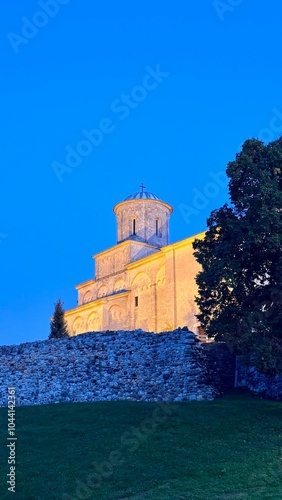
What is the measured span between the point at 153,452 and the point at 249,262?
Result: 490 cm

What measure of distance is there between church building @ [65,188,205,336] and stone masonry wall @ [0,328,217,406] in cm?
1366

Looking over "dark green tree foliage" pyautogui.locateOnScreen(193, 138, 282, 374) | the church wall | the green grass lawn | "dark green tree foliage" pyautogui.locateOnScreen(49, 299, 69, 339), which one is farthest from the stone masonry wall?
the church wall

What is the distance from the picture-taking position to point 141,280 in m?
37.4

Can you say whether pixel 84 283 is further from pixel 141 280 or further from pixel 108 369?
pixel 108 369

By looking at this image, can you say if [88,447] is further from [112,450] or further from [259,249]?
[259,249]

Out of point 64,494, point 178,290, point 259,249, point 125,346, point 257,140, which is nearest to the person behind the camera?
point 64,494

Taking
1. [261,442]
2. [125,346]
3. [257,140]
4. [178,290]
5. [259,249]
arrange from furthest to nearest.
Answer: [178,290]
[125,346]
[257,140]
[259,249]
[261,442]

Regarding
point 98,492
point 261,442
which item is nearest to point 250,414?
point 261,442

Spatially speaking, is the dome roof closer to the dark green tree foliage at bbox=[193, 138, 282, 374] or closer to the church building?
the church building

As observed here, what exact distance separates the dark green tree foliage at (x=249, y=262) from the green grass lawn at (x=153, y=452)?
66.1 inches

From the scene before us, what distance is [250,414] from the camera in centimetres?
1284

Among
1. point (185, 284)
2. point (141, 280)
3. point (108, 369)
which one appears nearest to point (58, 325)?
point (185, 284)

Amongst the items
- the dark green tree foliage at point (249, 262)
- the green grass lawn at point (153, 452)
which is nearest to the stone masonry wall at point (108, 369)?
the green grass lawn at point (153, 452)

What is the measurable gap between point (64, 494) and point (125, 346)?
8.09 meters
